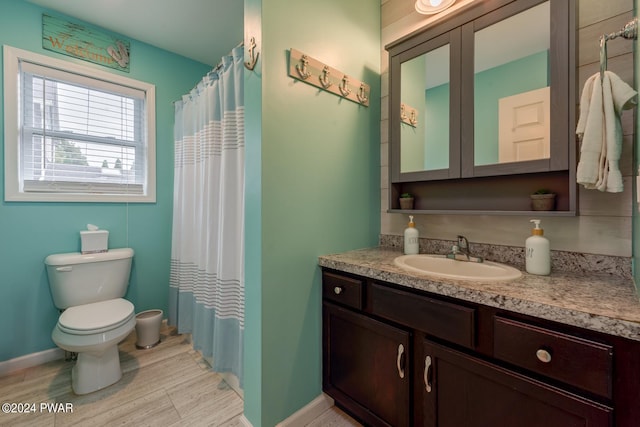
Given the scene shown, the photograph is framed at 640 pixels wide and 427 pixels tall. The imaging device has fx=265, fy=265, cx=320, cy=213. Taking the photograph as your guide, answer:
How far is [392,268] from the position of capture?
1132 millimetres

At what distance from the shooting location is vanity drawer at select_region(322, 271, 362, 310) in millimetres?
1220

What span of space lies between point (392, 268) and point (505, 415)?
0.57 metres

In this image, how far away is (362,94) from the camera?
1.59 meters

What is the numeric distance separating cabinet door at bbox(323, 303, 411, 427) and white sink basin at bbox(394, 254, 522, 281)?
319mm

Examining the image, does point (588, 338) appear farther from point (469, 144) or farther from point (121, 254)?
point (121, 254)

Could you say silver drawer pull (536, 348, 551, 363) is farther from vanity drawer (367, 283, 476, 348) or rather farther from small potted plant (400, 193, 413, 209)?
small potted plant (400, 193, 413, 209)

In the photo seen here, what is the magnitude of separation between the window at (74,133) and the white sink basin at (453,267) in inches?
85.0

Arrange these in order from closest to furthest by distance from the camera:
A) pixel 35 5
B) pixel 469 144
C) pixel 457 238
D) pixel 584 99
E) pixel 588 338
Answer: pixel 588 338 < pixel 584 99 < pixel 469 144 < pixel 457 238 < pixel 35 5

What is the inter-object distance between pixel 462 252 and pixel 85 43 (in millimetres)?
2956

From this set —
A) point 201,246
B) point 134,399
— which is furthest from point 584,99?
point 134,399

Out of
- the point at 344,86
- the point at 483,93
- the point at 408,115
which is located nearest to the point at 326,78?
the point at 344,86

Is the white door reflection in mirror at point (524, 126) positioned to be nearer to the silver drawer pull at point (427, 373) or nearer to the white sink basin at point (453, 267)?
the white sink basin at point (453, 267)

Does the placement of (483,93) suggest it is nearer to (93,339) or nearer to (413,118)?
(413,118)

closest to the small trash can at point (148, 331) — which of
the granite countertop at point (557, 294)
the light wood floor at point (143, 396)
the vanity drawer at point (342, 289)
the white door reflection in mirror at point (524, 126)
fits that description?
the light wood floor at point (143, 396)
